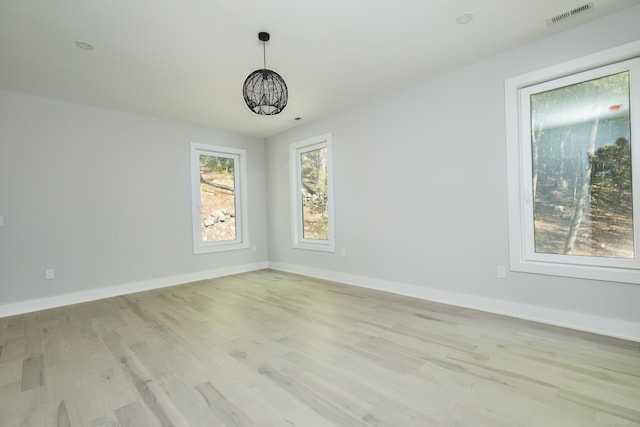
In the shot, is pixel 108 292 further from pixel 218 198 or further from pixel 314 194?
pixel 314 194

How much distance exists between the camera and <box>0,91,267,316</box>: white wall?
347 centimetres

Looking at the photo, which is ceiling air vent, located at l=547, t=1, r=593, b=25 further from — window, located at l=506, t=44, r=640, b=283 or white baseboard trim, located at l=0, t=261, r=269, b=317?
white baseboard trim, located at l=0, t=261, r=269, b=317

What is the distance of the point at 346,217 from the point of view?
448 cm

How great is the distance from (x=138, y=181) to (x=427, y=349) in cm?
444

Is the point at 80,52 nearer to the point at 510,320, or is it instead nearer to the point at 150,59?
the point at 150,59

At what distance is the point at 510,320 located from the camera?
2789 mm

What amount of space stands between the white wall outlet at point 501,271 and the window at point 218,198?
4.19 m

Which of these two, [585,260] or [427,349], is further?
[585,260]

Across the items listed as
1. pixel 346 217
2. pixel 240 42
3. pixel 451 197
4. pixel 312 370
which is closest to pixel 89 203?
pixel 240 42

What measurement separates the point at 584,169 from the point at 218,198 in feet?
16.6

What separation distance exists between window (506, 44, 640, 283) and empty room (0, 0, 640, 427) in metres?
0.02

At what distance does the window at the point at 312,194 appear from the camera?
4.76 metres

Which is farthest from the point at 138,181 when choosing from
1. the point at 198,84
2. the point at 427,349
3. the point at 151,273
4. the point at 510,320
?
the point at 510,320

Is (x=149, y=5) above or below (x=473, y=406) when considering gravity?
above
